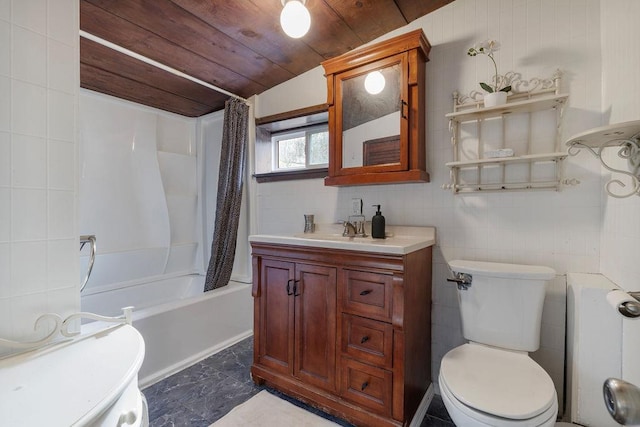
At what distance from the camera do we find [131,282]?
2664mm

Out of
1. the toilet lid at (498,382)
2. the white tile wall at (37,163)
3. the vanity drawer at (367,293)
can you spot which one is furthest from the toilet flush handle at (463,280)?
the white tile wall at (37,163)

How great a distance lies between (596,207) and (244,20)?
6.88 feet

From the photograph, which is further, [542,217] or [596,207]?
[542,217]

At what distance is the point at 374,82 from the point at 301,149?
875 millimetres

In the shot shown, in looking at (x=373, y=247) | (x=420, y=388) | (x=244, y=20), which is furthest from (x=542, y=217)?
(x=244, y=20)

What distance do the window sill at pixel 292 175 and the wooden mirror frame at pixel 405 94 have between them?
0.37 metres

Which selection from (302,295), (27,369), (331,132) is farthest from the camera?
(331,132)

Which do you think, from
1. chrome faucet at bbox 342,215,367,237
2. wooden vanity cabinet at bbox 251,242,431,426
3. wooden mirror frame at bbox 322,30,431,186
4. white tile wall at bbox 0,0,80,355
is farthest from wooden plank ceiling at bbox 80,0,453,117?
wooden vanity cabinet at bbox 251,242,431,426

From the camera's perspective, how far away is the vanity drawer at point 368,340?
4.58ft

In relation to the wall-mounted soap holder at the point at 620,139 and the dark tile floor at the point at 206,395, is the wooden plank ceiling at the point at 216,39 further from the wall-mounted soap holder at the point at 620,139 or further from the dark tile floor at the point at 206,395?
the dark tile floor at the point at 206,395

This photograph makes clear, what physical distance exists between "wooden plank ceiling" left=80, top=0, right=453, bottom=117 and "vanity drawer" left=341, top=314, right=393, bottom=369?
5.65 feet

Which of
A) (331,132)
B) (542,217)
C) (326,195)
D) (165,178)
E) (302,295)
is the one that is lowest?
(302,295)

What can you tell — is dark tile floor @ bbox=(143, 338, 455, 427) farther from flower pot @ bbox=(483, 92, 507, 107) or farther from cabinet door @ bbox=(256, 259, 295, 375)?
flower pot @ bbox=(483, 92, 507, 107)

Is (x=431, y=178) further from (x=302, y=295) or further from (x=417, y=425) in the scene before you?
(x=417, y=425)
